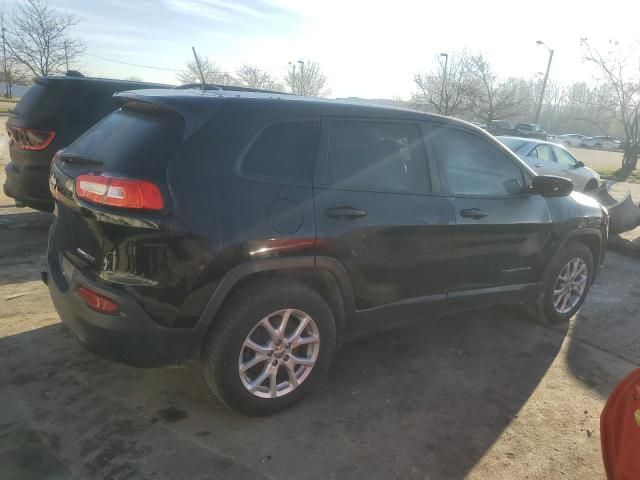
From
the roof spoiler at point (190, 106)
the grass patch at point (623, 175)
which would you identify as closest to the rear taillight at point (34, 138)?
the roof spoiler at point (190, 106)

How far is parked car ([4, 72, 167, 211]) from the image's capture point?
544cm

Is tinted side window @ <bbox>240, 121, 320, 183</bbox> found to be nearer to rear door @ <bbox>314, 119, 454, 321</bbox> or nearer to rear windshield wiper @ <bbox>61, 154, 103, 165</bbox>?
rear door @ <bbox>314, 119, 454, 321</bbox>

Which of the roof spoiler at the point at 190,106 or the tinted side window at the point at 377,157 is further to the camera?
the tinted side window at the point at 377,157

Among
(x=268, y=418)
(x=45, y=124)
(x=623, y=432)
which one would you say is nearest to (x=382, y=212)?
(x=268, y=418)

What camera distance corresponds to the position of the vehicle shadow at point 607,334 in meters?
3.80

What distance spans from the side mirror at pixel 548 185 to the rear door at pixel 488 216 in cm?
7

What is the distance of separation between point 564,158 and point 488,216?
1079 centimetres

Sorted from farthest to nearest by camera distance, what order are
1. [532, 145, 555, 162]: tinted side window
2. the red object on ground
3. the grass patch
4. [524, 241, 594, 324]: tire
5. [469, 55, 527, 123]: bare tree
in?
[469, 55, 527, 123]: bare tree
the grass patch
[532, 145, 555, 162]: tinted side window
[524, 241, 594, 324]: tire
the red object on ground

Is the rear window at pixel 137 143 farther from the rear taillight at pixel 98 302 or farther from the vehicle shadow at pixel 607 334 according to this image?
the vehicle shadow at pixel 607 334

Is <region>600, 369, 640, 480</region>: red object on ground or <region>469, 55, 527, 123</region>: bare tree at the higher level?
<region>469, 55, 527, 123</region>: bare tree

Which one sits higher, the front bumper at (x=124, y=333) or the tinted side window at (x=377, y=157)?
the tinted side window at (x=377, y=157)

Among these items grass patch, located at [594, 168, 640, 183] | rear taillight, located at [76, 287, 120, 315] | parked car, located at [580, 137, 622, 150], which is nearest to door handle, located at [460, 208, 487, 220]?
rear taillight, located at [76, 287, 120, 315]

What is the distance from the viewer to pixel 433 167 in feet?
11.3

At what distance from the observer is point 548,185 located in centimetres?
404
